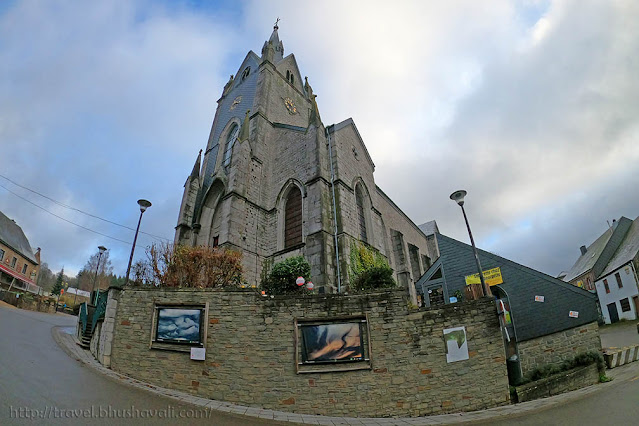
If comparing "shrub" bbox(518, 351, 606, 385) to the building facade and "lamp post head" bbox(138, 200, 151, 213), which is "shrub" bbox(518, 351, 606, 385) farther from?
the building facade

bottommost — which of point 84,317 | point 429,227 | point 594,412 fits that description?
point 594,412

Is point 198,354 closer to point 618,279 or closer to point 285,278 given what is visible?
point 285,278

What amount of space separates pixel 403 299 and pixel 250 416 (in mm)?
4773

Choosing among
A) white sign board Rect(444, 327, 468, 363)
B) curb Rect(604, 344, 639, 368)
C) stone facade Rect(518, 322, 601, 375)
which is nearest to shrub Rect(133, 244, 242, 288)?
white sign board Rect(444, 327, 468, 363)

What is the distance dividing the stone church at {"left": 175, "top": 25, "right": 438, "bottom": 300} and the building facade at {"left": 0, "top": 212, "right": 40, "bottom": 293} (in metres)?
29.8

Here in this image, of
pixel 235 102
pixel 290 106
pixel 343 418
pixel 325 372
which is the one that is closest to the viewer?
pixel 343 418

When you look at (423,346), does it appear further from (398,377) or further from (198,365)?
(198,365)

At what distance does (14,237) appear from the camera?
4069cm

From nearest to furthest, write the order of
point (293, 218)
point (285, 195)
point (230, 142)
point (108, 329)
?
point (108, 329) → point (293, 218) → point (285, 195) → point (230, 142)

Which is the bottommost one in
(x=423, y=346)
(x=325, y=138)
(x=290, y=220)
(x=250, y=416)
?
(x=250, y=416)

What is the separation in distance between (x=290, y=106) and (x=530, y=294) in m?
21.6

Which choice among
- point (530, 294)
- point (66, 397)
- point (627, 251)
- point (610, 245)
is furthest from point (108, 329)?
point (610, 245)

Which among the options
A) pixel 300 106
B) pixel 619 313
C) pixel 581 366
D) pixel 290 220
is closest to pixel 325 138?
pixel 290 220

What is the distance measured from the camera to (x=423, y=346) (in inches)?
334
